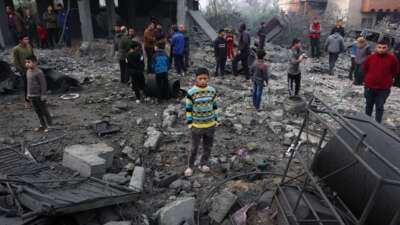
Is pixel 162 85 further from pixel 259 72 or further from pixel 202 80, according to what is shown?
pixel 202 80

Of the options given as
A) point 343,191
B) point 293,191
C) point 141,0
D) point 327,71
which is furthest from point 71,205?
point 141,0

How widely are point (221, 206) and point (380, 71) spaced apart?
3961 mm

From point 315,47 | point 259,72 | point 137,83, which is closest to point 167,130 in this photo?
point 137,83

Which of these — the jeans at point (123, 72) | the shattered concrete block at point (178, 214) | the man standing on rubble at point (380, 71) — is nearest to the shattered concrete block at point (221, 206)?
the shattered concrete block at point (178, 214)

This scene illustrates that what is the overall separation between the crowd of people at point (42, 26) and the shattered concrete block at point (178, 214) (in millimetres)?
12118

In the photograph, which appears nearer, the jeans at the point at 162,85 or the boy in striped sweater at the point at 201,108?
the boy in striped sweater at the point at 201,108

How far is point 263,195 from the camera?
4.69 metres

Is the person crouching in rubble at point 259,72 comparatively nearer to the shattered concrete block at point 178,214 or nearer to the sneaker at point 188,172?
the sneaker at point 188,172

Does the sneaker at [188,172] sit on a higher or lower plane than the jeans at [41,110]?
lower

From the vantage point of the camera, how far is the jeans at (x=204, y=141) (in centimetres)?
523

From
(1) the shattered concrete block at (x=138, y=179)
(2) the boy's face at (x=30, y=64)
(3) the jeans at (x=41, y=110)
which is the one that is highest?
(2) the boy's face at (x=30, y=64)

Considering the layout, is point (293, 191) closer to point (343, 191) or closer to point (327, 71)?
point (343, 191)

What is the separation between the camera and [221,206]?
4422 mm

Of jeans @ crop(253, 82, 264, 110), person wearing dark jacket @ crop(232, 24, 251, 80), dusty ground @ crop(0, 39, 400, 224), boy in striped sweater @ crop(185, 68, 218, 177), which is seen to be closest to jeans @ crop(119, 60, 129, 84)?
dusty ground @ crop(0, 39, 400, 224)
